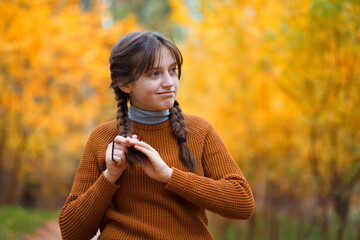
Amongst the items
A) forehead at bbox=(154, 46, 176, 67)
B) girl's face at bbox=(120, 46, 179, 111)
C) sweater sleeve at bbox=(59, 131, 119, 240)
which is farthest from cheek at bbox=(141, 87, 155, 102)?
sweater sleeve at bbox=(59, 131, 119, 240)

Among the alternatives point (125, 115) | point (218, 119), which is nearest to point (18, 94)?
point (218, 119)

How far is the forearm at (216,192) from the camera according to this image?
1.68 meters

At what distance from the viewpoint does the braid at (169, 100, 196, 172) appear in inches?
71.2

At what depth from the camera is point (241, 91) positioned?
27.5ft

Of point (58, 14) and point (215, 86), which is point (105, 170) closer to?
point (58, 14)

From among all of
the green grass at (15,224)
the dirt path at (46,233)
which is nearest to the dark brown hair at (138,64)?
the green grass at (15,224)

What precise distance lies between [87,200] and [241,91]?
6856 millimetres

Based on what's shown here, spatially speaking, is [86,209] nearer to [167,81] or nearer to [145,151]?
[145,151]

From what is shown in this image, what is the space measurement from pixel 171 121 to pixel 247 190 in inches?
18.0

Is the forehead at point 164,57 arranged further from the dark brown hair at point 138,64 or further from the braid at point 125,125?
the braid at point 125,125

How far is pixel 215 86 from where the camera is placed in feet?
33.1

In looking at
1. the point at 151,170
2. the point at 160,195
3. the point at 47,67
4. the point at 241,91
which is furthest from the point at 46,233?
the point at 151,170

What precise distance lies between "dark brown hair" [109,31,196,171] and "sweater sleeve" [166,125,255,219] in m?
0.10

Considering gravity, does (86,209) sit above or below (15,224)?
above
